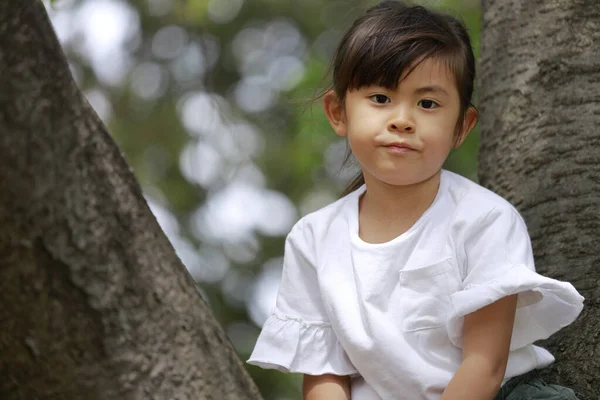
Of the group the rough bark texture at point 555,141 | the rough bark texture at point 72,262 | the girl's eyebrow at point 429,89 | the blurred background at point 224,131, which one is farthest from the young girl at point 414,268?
the blurred background at point 224,131

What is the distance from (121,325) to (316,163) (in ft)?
→ 18.2

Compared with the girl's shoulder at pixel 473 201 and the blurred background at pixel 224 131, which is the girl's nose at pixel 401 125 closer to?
the girl's shoulder at pixel 473 201

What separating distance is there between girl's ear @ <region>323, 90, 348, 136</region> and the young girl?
0.01m

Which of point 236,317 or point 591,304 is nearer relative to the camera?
point 591,304

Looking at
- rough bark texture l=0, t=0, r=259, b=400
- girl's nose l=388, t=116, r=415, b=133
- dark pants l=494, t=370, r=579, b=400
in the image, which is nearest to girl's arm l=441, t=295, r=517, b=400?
dark pants l=494, t=370, r=579, b=400

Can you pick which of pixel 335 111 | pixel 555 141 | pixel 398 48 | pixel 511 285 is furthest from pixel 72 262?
pixel 555 141

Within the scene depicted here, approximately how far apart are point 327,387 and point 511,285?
0.63 meters

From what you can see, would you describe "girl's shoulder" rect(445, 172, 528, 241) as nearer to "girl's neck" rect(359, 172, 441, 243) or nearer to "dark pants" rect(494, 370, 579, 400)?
"girl's neck" rect(359, 172, 441, 243)

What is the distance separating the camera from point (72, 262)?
1.39 metres

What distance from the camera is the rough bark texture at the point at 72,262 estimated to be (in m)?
1.35

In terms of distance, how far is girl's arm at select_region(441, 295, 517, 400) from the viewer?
2.17 meters

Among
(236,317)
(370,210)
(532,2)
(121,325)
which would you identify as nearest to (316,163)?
(236,317)

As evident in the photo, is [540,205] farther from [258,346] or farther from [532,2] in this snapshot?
[258,346]

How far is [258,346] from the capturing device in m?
2.52
